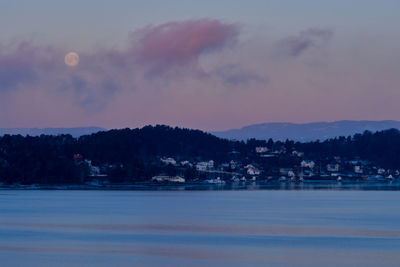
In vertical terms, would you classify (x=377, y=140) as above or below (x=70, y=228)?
above

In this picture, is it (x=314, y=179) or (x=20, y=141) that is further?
(x=314, y=179)

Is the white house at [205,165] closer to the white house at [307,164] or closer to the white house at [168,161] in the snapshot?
the white house at [168,161]

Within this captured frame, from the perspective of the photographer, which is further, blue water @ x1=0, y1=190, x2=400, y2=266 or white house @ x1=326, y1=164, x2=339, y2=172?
white house @ x1=326, y1=164, x2=339, y2=172

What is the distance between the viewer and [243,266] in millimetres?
23328

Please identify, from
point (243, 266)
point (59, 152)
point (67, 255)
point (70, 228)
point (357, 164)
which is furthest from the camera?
point (357, 164)

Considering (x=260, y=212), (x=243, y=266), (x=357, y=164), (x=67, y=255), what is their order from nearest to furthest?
(x=243, y=266) < (x=67, y=255) < (x=260, y=212) < (x=357, y=164)

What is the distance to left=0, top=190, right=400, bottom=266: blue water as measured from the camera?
2465 centimetres

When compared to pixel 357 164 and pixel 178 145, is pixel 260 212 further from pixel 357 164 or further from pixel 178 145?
pixel 357 164

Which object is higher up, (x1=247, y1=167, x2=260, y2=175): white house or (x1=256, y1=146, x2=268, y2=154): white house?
(x1=256, y1=146, x2=268, y2=154): white house

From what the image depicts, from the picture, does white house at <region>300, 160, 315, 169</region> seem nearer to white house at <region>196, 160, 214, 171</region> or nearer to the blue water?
white house at <region>196, 160, 214, 171</region>

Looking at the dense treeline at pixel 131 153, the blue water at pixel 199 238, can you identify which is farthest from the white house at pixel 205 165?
the blue water at pixel 199 238

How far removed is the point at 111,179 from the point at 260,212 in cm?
7070

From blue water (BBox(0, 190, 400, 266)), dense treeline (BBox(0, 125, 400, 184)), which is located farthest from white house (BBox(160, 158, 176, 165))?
blue water (BBox(0, 190, 400, 266))

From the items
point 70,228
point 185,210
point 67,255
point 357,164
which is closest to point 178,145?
point 357,164
